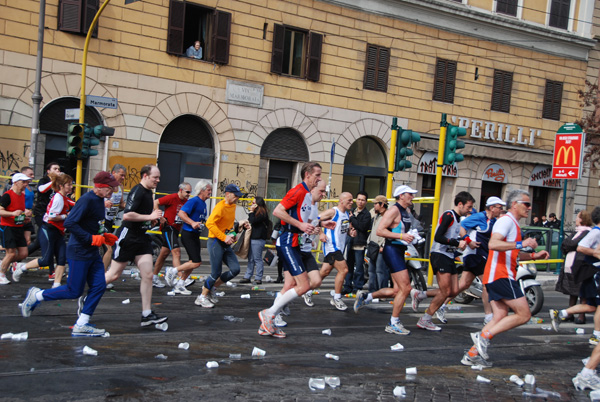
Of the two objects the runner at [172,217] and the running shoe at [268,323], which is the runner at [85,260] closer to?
the running shoe at [268,323]

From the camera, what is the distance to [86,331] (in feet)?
24.9

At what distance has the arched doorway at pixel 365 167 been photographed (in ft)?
84.8

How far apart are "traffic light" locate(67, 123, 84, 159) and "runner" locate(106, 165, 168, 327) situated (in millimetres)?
8628

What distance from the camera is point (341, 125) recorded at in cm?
2500

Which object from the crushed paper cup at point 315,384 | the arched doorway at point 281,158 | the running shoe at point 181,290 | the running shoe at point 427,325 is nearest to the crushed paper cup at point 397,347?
the running shoe at point 427,325

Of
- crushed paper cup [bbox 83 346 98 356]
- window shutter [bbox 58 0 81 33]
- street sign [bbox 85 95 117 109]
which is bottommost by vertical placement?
crushed paper cup [bbox 83 346 98 356]

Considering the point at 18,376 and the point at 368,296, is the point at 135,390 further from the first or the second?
the point at 368,296

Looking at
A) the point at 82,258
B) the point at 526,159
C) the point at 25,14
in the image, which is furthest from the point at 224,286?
the point at 526,159

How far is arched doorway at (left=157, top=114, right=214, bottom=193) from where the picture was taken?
2191 centimetres

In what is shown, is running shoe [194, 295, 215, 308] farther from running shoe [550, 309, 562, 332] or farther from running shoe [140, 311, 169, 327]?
running shoe [550, 309, 562, 332]

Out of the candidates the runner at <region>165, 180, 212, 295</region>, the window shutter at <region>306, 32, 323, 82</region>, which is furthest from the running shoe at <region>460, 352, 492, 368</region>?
the window shutter at <region>306, 32, 323, 82</region>

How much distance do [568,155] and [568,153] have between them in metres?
0.06

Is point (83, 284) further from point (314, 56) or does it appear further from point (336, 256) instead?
point (314, 56)

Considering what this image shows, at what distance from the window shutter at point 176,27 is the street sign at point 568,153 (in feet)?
36.8
